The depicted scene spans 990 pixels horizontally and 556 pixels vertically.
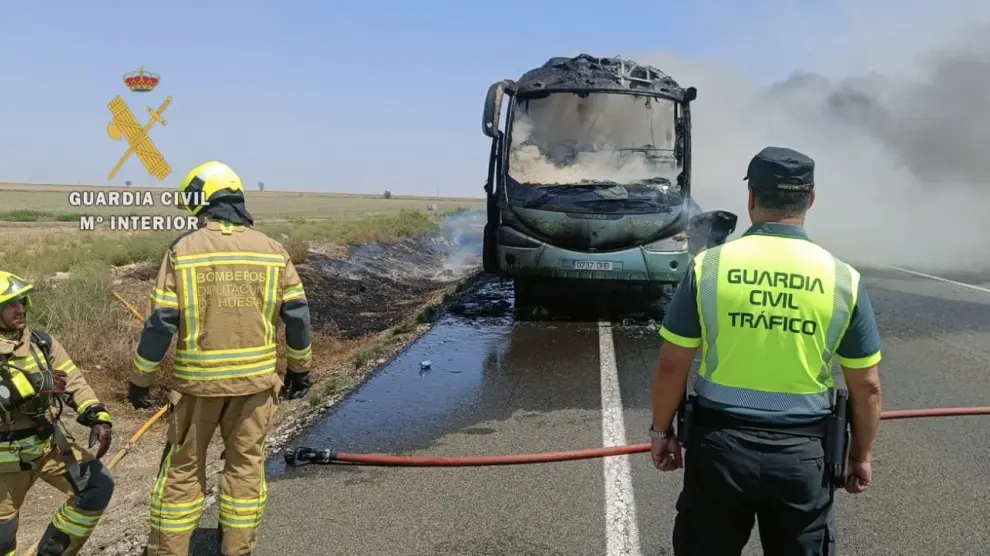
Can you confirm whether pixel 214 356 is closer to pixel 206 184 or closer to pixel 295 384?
pixel 295 384

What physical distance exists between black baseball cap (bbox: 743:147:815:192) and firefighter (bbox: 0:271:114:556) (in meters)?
3.10

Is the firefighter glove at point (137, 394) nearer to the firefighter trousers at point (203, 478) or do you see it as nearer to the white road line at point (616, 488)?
the firefighter trousers at point (203, 478)

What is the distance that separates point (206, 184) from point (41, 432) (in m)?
1.34

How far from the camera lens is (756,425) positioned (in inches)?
95.0

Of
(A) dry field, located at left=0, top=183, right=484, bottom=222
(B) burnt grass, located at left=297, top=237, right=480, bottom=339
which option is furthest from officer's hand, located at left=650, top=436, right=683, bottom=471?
(A) dry field, located at left=0, top=183, right=484, bottom=222

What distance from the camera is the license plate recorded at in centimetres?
977

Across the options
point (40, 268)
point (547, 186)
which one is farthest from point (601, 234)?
point (40, 268)

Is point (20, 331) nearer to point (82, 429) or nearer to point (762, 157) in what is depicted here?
point (762, 157)

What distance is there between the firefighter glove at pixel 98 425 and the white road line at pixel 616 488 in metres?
2.47

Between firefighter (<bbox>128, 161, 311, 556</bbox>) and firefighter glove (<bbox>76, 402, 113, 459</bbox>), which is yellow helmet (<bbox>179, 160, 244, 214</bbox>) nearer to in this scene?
firefighter (<bbox>128, 161, 311, 556</bbox>)

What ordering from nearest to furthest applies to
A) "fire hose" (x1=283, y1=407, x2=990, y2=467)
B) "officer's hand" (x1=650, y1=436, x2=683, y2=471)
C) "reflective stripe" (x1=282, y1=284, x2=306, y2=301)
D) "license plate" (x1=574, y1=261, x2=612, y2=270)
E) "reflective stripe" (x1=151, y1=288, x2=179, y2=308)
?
"officer's hand" (x1=650, y1=436, x2=683, y2=471), "reflective stripe" (x1=151, y1=288, x2=179, y2=308), "reflective stripe" (x1=282, y1=284, x2=306, y2=301), "fire hose" (x1=283, y1=407, x2=990, y2=467), "license plate" (x1=574, y1=261, x2=612, y2=270)

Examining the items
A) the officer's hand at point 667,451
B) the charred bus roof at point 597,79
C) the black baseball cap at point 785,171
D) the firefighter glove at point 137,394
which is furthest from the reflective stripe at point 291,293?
the charred bus roof at point 597,79

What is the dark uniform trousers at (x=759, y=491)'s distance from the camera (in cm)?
236

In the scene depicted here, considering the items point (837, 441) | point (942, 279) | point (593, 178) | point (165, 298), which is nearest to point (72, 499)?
point (165, 298)
